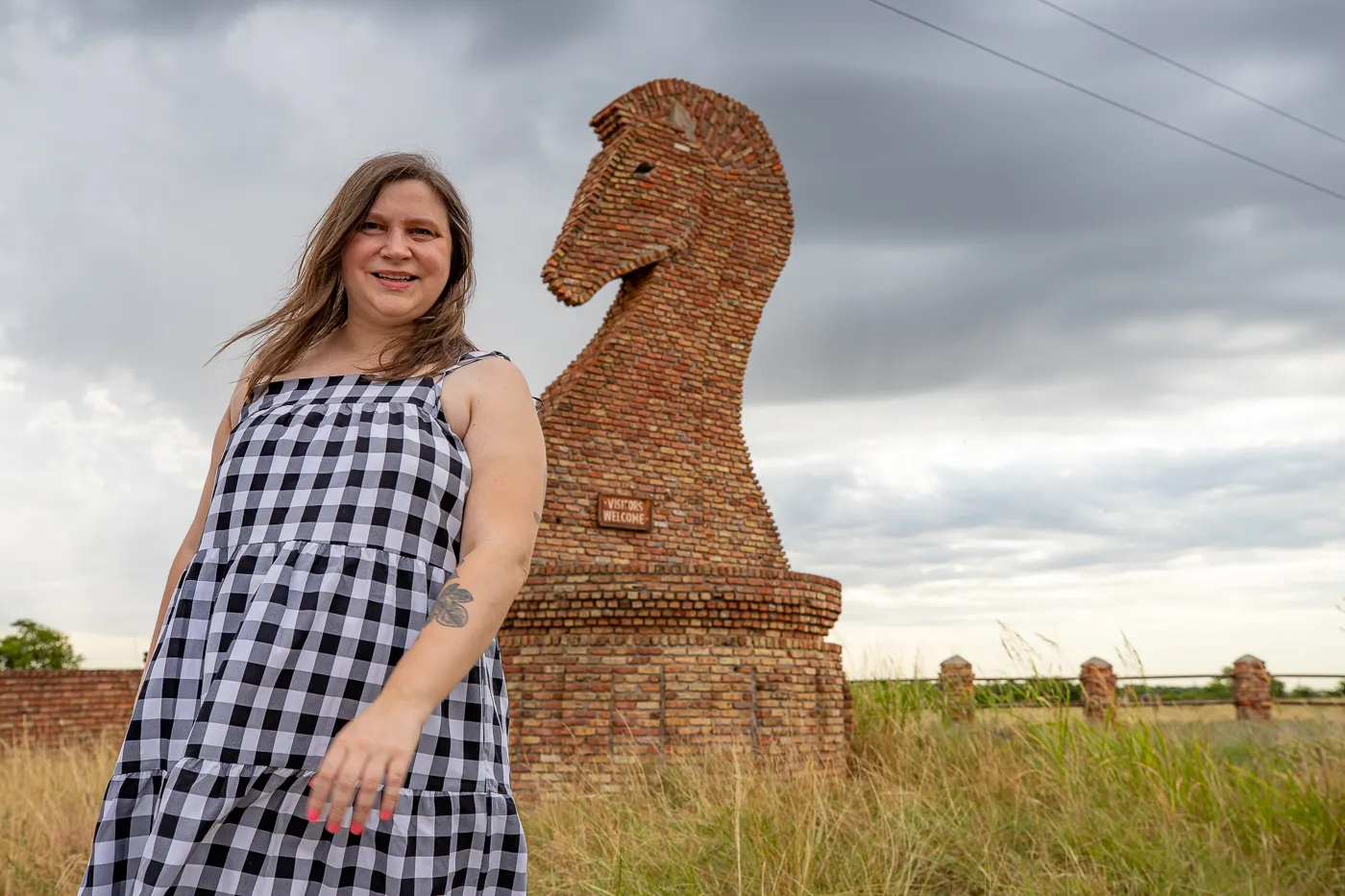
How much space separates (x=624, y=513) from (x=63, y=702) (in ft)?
26.9

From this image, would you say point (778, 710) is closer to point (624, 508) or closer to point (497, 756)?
point (624, 508)

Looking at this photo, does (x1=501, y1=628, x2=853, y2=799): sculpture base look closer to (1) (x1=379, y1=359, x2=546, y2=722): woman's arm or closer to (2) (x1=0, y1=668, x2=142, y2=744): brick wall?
(1) (x1=379, y1=359, x2=546, y2=722): woman's arm

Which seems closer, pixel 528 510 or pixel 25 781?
pixel 528 510

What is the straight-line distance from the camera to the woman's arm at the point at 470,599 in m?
1.52

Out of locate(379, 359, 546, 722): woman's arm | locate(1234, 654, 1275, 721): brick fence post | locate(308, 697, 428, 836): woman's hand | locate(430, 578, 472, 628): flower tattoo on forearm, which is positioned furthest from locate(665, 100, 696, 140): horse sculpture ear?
locate(1234, 654, 1275, 721): brick fence post

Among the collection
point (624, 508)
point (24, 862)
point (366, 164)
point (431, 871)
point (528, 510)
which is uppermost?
point (624, 508)

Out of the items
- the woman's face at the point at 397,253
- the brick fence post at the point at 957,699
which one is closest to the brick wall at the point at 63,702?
the brick fence post at the point at 957,699

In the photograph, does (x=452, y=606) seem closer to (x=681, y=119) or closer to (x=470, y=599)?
(x=470, y=599)

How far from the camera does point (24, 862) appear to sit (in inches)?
230

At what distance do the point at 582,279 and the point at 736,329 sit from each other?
209 centimetres

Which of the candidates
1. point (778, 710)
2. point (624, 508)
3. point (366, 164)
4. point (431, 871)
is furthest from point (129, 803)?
point (624, 508)

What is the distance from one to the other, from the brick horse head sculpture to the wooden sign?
25 mm

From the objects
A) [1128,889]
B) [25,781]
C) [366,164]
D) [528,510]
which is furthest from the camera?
[25,781]

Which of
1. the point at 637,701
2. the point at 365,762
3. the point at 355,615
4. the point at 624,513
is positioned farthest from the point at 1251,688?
the point at 365,762
